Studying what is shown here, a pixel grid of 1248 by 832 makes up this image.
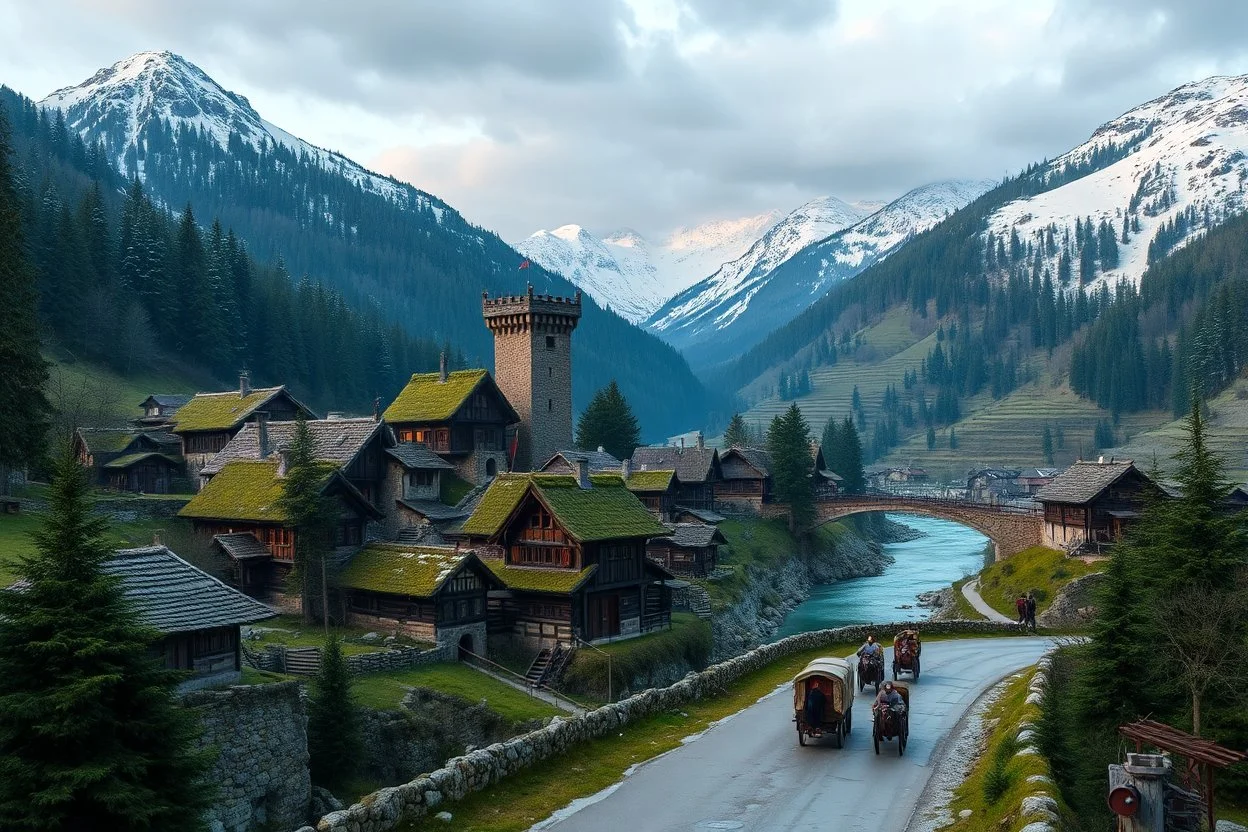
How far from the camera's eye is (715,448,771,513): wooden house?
118875 mm

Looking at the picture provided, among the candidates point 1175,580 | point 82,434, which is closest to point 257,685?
point 1175,580

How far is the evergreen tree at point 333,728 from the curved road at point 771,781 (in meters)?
15.3

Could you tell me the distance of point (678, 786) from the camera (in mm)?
24203

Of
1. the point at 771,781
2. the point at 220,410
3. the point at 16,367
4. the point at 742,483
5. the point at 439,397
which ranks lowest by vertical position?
the point at 771,781

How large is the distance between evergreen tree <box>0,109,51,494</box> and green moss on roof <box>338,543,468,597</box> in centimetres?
1776

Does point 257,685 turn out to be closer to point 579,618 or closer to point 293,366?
point 579,618

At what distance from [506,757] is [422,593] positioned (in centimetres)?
3017

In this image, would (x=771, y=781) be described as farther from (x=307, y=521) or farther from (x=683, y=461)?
(x=683, y=461)

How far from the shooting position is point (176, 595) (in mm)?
35844

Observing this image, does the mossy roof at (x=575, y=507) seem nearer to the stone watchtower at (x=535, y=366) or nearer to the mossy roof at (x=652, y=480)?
the stone watchtower at (x=535, y=366)

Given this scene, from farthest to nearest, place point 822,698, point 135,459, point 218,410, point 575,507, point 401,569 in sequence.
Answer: point 218,410, point 135,459, point 575,507, point 401,569, point 822,698

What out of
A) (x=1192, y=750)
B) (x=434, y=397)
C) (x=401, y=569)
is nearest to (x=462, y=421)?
(x=434, y=397)

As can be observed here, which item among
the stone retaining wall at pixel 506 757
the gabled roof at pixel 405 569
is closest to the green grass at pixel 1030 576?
the gabled roof at pixel 405 569

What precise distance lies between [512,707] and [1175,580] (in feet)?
89.1
